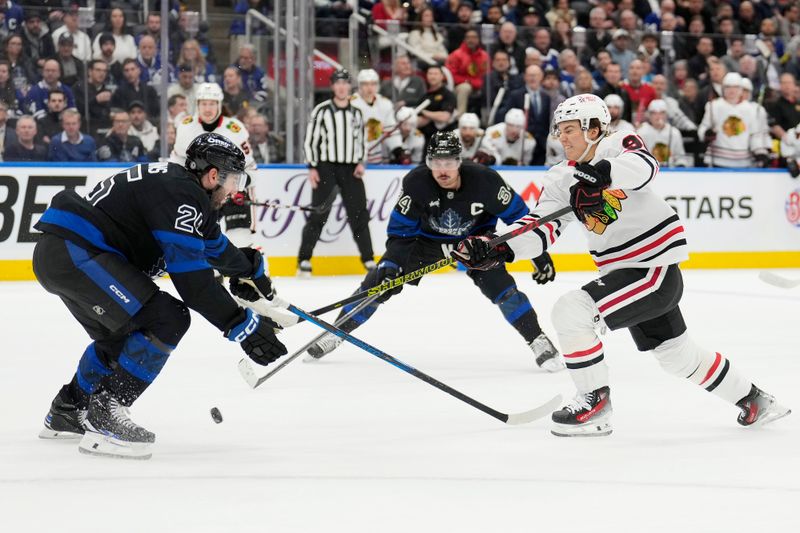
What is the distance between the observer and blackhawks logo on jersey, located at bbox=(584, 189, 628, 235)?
3.62 m

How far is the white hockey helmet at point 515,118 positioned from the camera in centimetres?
975

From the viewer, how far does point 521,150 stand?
9867 mm

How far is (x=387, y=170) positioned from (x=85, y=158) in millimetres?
2336

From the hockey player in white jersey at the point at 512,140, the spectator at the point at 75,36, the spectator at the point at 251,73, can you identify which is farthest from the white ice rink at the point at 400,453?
the hockey player in white jersey at the point at 512,140

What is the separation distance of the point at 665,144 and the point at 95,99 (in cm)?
482

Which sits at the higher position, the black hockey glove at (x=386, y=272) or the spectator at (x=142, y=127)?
the spectator at (x=142, y=127)

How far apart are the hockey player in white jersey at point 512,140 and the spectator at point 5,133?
3718mm

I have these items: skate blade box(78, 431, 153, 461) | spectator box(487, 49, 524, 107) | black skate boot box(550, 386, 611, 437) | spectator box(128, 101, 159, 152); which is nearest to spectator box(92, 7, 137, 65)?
spectator box(128, 101, 159, 152)

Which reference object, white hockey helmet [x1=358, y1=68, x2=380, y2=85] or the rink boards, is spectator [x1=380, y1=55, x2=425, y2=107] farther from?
the rink boards

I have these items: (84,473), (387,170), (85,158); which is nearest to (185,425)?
(84,473)

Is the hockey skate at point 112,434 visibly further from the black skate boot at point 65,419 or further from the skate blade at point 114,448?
the black skate boot at point 65,419

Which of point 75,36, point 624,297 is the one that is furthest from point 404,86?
point 624,297

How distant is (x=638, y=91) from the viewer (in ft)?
34.0

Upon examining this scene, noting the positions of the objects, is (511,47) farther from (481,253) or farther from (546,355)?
(481,253)
